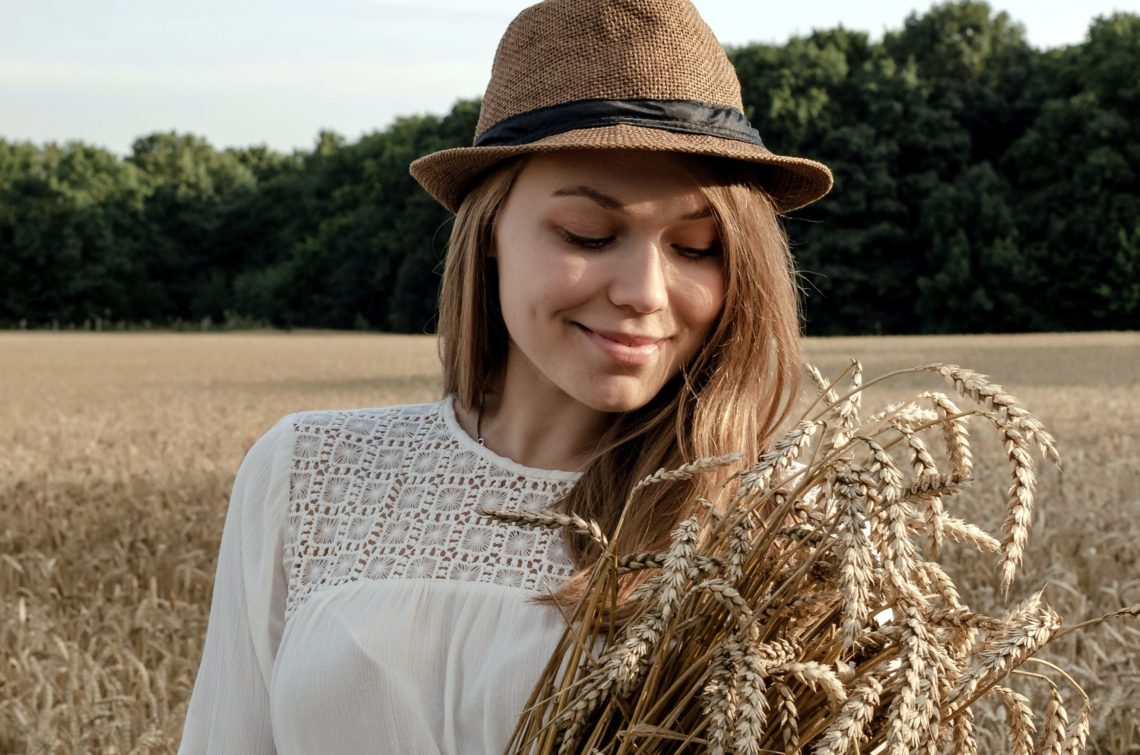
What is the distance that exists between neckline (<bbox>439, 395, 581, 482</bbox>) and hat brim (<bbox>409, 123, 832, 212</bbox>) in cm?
40

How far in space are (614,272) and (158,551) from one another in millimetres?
3919

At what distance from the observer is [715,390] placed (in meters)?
1.90

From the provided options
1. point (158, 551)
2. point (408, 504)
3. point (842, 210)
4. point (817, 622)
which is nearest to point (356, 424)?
point (408, 504)

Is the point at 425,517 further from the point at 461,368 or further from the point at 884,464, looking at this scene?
the point at 884,464

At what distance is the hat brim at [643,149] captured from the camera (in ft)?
5.83

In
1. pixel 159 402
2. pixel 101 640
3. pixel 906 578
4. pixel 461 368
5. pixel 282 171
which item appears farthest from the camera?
pixel 282 171

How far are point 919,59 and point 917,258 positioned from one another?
12.7 m

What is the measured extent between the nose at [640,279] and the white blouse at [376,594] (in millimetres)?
382

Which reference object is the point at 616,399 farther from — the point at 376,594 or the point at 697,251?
the point at 376,594

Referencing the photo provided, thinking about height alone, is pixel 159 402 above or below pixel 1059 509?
below

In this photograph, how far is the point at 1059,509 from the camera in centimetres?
569

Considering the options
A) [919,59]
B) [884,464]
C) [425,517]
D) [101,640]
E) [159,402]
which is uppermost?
[919,59]

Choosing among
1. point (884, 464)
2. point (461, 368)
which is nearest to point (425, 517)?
point (461, 368)

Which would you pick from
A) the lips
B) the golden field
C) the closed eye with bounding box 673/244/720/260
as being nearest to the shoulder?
the lips
